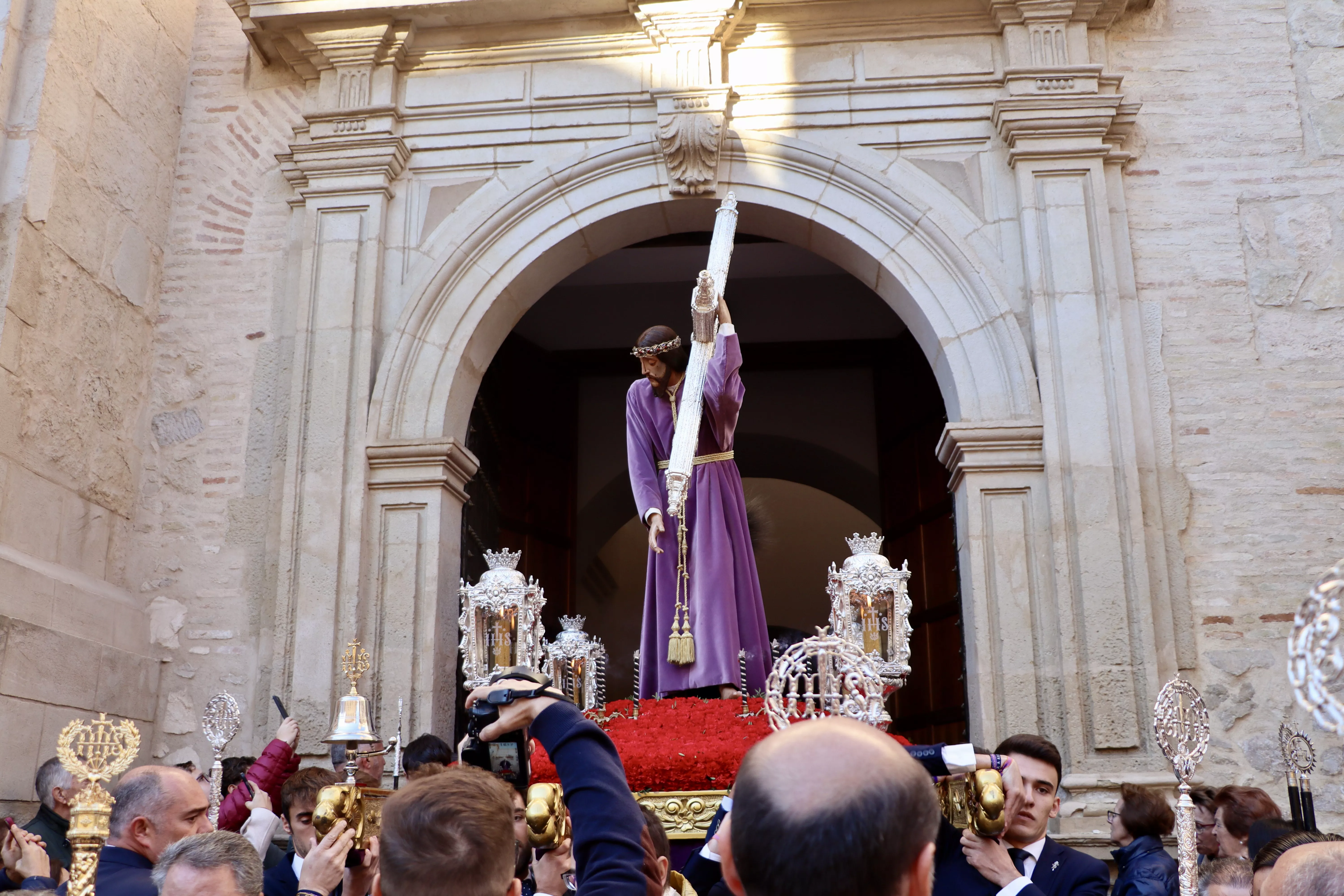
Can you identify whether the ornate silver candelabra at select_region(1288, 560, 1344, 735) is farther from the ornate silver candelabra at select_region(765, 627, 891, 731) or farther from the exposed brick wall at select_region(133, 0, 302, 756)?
the exposed brick wall at select_region(133, 0, 302, 756)

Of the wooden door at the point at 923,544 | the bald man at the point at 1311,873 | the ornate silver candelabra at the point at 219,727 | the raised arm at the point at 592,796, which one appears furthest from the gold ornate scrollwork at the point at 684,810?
the wooden door at the point at 923,544

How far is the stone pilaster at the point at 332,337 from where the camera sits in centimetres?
664

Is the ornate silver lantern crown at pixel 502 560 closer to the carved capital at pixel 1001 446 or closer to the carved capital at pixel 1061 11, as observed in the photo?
the carved capital at pixel 1001 446

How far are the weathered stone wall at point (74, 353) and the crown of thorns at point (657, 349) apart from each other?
295 cm

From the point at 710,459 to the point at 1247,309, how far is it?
301 cm

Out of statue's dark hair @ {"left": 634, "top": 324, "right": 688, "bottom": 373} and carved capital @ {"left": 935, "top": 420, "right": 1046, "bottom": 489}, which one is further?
carved capital @ {"left": 935, "top": 420, "right": 1046, "bottom": 489}

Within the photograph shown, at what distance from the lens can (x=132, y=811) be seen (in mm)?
3020

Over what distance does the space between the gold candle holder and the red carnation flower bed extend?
180 cm

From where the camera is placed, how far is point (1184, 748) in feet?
12.5

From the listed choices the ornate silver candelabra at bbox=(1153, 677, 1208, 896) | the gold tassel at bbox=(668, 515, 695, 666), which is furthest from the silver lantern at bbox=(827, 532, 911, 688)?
the ornate silver candelabra at bbox=(1153, 677, 1208, 896)

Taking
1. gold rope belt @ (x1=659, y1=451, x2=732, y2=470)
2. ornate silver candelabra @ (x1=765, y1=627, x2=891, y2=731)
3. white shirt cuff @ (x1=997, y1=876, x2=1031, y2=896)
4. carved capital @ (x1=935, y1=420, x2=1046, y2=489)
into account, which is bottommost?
white shirt cuff @ (x1=997, y1=876, x2=1031, y2=896)

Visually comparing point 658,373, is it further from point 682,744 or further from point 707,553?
point 682,744

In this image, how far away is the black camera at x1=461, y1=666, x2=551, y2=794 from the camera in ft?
6.40

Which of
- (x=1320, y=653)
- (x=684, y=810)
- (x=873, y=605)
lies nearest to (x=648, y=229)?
(x=873, y=605)
